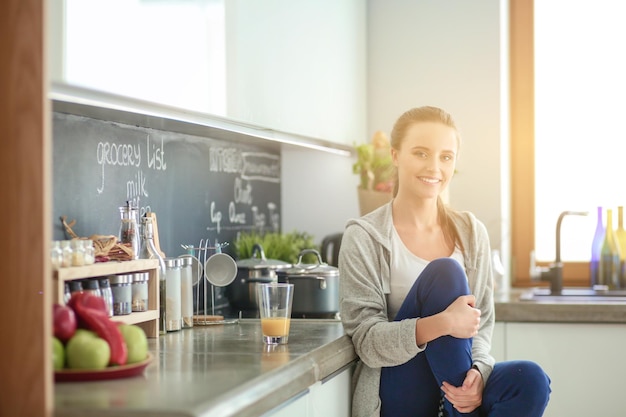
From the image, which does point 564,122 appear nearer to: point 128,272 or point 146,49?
point 128,272

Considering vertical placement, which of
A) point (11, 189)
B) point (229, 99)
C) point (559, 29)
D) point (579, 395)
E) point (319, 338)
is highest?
point (559, 29)

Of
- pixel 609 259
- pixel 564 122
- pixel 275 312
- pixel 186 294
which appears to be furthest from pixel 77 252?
pixel 564 122

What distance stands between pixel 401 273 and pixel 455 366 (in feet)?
1.02

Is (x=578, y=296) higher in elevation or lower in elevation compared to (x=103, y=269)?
Answer: lower

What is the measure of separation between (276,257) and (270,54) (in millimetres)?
767

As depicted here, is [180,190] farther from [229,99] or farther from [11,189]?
[11,189]

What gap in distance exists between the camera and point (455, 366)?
7.57ft

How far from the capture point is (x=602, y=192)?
3.85 meters

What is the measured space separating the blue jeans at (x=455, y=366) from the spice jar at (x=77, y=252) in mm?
810

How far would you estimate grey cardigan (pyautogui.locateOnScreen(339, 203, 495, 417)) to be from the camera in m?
2.30

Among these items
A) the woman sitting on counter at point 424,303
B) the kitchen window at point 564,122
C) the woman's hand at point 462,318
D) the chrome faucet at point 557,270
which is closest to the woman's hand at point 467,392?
the woman sitting on counter at point 424,303

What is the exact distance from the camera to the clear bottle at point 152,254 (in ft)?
7.66

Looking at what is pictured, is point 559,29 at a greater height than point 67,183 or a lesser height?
greater

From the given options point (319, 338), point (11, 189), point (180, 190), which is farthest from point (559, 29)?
point (11, 189)
